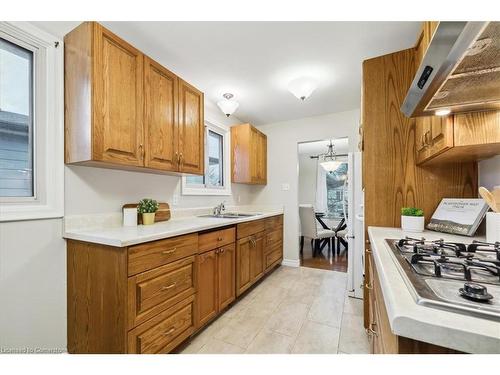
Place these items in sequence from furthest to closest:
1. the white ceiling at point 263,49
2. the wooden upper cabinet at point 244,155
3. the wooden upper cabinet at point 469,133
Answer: the wooden upper cabinet at point 244,155 → the white ceiling at point 263,49 → the wooden upper cabinet at point 469,133

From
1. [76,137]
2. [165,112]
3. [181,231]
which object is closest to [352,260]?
[181,231]

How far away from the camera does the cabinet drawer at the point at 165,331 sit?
129 cm

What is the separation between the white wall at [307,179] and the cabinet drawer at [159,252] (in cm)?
552

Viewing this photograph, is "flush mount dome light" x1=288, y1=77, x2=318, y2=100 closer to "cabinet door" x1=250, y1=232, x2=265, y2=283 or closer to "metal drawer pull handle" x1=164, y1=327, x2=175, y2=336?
"cabinet door" x1=250, y1=232, x2=265, y2=283

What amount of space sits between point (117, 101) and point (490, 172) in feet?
7.98

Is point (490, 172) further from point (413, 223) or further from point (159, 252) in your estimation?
point (159, 252)

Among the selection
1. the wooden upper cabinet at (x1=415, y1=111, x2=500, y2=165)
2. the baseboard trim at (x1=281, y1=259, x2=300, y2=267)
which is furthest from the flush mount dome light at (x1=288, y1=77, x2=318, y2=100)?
the baseboard trim at (x1=281, y1=259, x2=300, y2=267)

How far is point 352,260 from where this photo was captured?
2523 mm

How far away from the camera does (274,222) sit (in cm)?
337

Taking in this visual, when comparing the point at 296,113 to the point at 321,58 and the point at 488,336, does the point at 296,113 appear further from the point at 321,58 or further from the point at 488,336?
the point at 488,336

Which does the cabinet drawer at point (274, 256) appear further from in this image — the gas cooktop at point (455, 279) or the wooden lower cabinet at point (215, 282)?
the gas cooktop at point (455, 279)

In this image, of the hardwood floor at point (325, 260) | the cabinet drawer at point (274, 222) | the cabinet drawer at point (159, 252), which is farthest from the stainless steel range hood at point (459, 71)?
the hardwood floor at point (325, 260)
